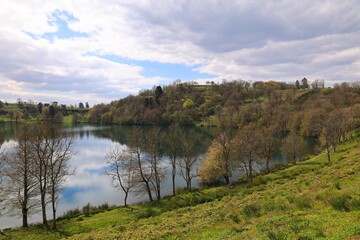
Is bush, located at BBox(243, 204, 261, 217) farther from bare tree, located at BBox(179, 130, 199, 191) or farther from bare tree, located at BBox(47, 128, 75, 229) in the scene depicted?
bare tree, located at BBox(179, 130, 199, 191)

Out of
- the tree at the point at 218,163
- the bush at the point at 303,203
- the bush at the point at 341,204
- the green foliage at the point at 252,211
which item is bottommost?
the tree at the point at 218,163

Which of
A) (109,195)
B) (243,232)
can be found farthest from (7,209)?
(243,232)

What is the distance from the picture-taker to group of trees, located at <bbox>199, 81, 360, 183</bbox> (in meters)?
52.7

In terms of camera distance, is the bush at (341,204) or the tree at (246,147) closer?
the bush at (341,204)

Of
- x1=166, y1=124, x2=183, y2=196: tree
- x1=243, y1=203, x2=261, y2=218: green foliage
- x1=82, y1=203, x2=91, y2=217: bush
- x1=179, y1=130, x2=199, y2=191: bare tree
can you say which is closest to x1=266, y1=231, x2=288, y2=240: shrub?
x1=243, y1=203, x2=261, y2=218: green foliage

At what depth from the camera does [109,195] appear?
49.5m

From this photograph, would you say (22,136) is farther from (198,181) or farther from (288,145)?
(288,145)

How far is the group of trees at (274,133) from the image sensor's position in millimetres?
52656

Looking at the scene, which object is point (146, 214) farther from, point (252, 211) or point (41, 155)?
point (252, 211)

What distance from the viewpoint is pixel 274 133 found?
107938mm

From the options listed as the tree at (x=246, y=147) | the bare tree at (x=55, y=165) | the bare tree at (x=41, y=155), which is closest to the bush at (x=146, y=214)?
the bare tree at (x=55, y=165)

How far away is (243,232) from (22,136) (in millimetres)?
30444

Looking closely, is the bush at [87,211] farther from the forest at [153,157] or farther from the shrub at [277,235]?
the shrub at [277,235]

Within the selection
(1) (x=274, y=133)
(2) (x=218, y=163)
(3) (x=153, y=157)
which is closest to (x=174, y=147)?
(3) (x=153, y=157)
